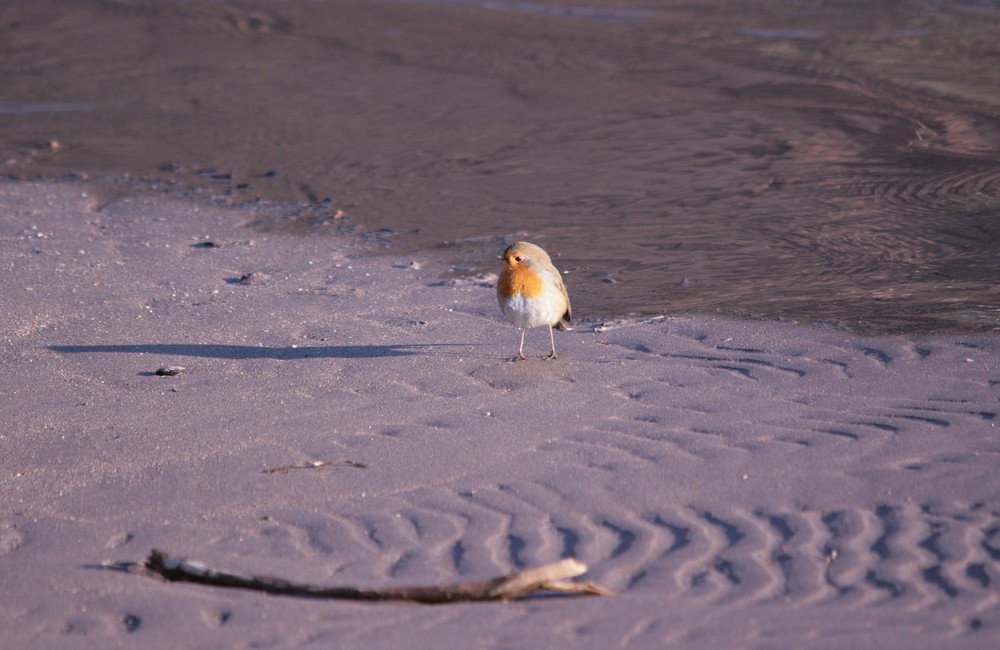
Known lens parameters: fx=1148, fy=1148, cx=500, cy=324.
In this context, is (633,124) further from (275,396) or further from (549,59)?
(275,396)

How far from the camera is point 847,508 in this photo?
16.9ft

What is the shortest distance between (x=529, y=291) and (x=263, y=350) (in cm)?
194

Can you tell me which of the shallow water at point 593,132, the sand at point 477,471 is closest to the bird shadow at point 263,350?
the sand at point 477,471

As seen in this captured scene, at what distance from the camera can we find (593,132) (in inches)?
575

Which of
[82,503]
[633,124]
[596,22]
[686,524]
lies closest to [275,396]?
[82,503]

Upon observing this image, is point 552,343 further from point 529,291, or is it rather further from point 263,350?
point 263,350

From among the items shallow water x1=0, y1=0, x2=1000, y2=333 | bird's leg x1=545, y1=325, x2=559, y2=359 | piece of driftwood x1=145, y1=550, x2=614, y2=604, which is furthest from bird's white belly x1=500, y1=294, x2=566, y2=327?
piece of driftwood x1=145, y1=550, x2=614, y2=604

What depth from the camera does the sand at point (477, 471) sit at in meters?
4.29

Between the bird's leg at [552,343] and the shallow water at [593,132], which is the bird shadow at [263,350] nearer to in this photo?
the bird's leg at [552,343]

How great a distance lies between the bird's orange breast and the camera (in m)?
7.58

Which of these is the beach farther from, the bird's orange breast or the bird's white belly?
the bird's orange breast

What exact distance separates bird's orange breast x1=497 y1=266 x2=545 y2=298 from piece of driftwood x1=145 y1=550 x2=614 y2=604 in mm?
3254

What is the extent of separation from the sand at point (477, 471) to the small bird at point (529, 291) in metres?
0.30

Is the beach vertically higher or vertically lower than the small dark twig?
higher
